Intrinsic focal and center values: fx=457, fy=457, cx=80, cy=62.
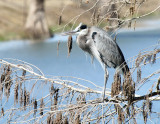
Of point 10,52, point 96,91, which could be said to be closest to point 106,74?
point 96,91

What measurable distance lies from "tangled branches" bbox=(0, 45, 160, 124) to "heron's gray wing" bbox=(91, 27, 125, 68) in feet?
2.78

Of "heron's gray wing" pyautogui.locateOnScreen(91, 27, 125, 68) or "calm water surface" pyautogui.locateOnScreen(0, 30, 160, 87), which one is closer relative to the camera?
"heron's gray wing" pyautogui.locateOnScreen(91, 27, 125, 68)

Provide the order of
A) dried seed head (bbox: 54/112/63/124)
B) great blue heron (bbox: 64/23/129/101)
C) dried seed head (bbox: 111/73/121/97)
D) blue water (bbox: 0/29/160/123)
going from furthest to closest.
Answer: blue water (bbox: 0/29/160/123) < great blue heron (bbox: 64/23/129/101) < dried seed head (bbox: 54/112/63/124) < dried seed head (bbox: 111/73/121/97)

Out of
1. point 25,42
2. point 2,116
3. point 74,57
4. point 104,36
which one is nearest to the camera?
point 2,116

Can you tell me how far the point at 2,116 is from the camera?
430 centimetres

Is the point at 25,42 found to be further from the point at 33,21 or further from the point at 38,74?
the point at 38,74

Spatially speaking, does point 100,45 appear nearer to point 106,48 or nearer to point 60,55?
point 106,48

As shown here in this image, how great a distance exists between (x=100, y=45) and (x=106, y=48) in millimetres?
85

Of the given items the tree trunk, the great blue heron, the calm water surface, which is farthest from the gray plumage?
the tree trunk

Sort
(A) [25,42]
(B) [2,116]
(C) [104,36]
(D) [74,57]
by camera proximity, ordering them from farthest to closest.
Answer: (A) [25,42] → (D) [74,57] → (C) [104,36] → (B) [2,116]

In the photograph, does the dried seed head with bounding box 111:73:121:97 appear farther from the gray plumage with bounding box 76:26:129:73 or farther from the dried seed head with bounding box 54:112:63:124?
the gray plumage with bounding box 76:26:129:73

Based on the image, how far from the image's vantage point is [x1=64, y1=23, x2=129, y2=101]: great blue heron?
5432 mm

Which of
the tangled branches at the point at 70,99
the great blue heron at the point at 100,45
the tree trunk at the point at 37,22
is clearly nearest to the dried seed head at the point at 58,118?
the tangled branches at the point at 70,99

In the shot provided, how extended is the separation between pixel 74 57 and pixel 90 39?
12.4 m
